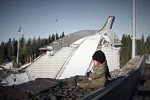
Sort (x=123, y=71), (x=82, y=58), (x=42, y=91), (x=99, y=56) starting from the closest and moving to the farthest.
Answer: (x=99, y=56), (x=42, y=91), (x=123, y=71), (x=82, y=58)

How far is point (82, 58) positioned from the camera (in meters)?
54.4

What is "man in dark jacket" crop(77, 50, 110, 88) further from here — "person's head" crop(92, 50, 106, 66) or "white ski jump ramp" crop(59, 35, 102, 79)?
"white ski jump ramp" crop(59, 35, 102, 79)

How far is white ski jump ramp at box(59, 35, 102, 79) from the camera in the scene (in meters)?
48.0

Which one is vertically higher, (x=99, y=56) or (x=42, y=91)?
(x=99, y=56)

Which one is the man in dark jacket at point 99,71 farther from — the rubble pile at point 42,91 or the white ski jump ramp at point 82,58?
the white ski jump ramp at point 82,58

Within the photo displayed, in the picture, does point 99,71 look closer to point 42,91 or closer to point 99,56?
point 99,56

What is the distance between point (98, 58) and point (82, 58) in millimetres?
46619

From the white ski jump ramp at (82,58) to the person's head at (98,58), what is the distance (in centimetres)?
3728

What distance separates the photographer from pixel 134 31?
2722 cm

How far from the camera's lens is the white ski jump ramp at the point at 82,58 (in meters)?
48.0

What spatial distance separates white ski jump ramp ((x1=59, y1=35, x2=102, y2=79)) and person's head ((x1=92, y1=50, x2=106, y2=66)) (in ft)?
122

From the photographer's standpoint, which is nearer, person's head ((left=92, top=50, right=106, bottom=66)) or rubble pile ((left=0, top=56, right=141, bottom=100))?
person's head ((left=92, top=50, right=106, bottom=66))

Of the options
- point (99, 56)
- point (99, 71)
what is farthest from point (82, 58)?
point (99, 56)

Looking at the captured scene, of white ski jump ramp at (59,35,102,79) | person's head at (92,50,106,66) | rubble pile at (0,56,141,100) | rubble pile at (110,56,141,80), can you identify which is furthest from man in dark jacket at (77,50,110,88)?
white ski jump ramp at (59,35,102,79)
